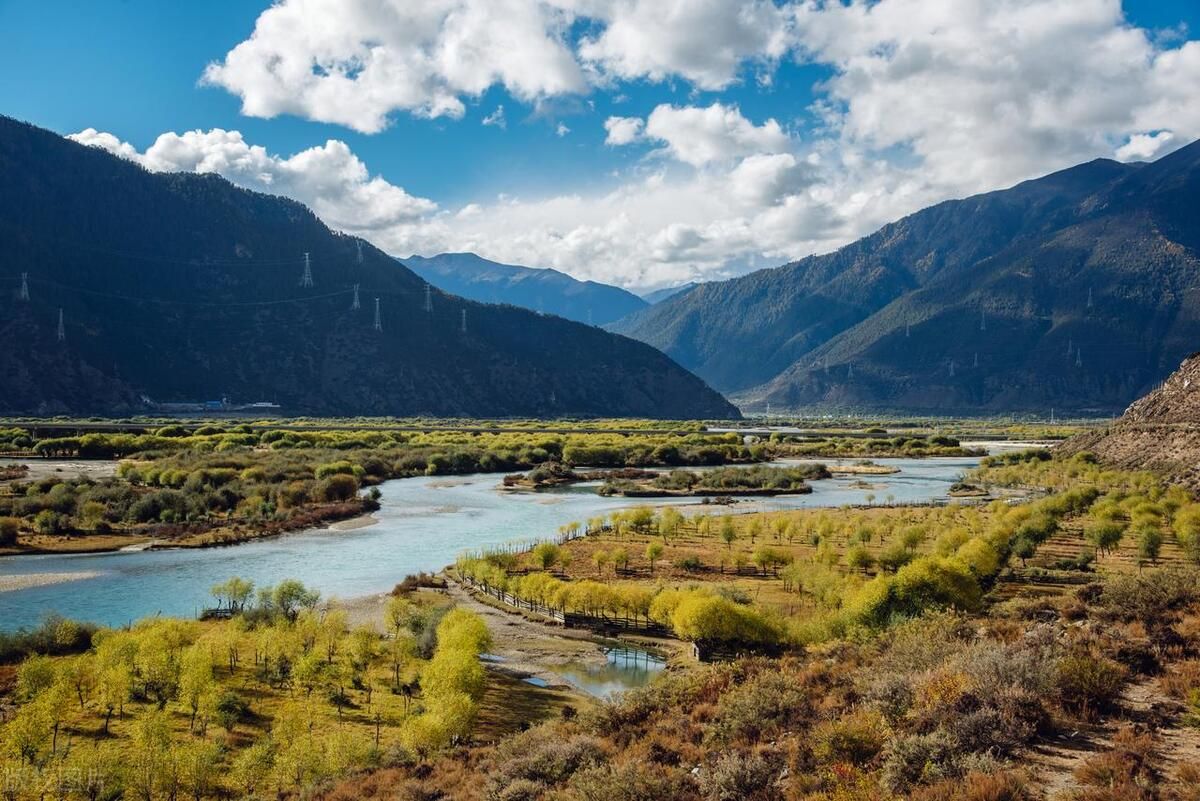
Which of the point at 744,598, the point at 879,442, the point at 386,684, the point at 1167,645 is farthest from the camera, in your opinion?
the point at 879,442

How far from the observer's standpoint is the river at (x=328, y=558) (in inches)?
1730

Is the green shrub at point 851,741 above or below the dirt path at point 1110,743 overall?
below

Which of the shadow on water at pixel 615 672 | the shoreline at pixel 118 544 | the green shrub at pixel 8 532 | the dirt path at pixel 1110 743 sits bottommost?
the shadow on water at pixel 615 672

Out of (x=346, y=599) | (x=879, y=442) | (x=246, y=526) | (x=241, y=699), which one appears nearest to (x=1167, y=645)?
(x=241, y=699)

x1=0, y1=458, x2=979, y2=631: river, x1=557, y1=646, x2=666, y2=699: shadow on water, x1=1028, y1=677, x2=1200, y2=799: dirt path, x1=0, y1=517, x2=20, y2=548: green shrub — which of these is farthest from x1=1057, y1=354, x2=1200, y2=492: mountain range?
x1=0, y1=517, x2=20, y2=548: green shrub

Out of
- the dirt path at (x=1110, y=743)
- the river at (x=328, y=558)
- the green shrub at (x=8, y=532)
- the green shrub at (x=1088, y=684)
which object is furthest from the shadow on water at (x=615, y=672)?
the green shrub at (x=8, y=532)

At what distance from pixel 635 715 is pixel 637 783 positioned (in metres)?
6.31

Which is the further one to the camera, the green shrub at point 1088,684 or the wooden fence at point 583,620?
the wooden fence at point 583,620

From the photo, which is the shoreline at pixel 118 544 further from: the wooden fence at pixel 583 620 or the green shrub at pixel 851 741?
the green shrub at pixel 851 741

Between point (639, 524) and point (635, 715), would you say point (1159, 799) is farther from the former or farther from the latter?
point (639, 524)

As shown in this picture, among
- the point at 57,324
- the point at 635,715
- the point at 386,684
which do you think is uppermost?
the point at 57,324

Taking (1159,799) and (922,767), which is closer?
(1159,799)

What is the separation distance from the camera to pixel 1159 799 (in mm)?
12297

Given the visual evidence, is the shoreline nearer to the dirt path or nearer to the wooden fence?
the wooden fence
